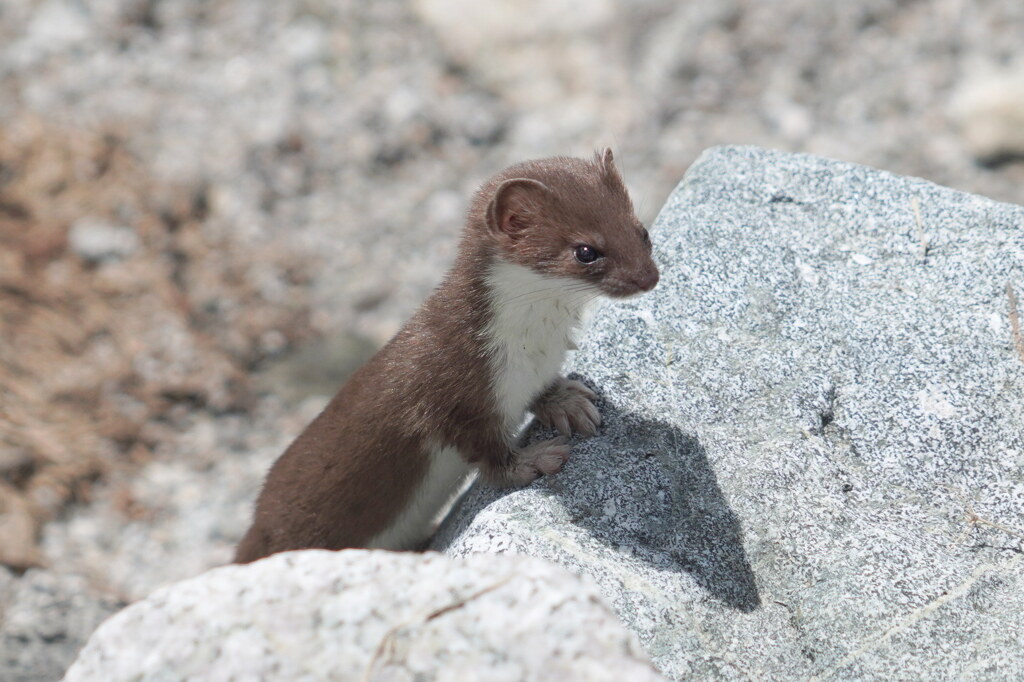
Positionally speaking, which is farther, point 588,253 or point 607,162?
point 607,162

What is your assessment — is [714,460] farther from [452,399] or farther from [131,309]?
[131,309]

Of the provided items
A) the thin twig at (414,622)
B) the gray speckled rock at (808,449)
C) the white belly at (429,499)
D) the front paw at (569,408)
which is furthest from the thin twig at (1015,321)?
the thin twig at (414,622)

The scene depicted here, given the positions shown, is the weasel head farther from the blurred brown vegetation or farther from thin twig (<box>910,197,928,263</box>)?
the blurred brown vegetation

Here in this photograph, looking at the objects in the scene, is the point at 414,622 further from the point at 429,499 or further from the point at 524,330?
the point at 429,499

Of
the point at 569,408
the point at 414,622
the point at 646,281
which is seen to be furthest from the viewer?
the point at 569,408

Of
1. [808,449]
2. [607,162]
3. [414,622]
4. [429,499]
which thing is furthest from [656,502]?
[414,622]

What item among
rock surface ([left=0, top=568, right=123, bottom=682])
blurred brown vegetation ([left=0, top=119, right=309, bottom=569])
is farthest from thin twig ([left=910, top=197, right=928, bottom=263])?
blurred brown vegetation ([left=0, top=119, right=309, bottom=569])
